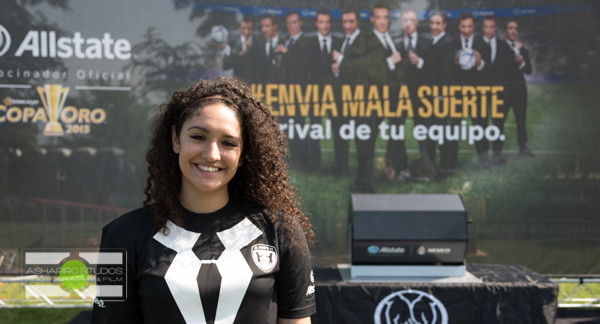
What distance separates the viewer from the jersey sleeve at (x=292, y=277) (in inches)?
48.6

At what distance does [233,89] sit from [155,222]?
1.24 ft

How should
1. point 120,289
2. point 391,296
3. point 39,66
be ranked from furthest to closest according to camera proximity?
1. point 39,66
2. point 391,296
3. point 120,289

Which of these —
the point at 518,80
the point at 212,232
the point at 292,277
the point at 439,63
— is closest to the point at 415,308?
→ the point at 292,277

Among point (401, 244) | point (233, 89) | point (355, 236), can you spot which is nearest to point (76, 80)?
point (355, 236)

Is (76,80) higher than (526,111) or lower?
higher

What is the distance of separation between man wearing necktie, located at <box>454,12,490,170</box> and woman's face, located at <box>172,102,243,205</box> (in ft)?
9.61

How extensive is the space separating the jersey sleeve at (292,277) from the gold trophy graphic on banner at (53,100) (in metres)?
3.09

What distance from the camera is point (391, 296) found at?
268 cm

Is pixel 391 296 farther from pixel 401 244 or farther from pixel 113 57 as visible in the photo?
pixel 113 57

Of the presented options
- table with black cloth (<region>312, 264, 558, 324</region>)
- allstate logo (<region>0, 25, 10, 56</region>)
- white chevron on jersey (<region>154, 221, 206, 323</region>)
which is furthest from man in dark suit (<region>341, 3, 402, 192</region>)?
white chevron on jersey (<region>154, 221, 206, 323</region>)

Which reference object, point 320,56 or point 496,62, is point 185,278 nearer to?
point 320,56

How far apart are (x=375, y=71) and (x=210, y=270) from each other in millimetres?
2927

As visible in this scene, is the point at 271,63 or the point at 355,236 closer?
the point at 355,236

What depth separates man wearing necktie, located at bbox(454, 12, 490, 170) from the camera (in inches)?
151
